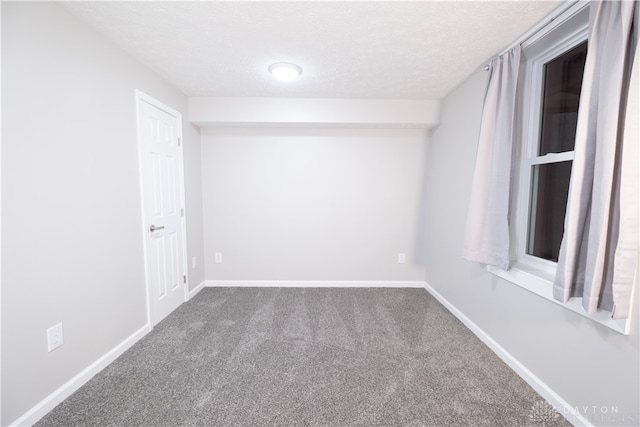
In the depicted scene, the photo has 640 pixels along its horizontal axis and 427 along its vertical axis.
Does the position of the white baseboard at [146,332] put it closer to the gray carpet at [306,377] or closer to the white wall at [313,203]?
the gray carpet at [306,377]

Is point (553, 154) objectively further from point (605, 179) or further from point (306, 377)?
point (306, 377)

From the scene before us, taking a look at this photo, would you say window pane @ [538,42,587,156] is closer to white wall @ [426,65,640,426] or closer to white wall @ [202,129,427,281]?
white wall @ [426,65,640,426]

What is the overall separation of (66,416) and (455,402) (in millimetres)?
2185

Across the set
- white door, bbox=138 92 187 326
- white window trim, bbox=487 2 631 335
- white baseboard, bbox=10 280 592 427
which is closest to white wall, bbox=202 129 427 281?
white door, bbox=138 92 187 326

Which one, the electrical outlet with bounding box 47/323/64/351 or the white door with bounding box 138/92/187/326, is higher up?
the white door with bounding box 138/92/187/326

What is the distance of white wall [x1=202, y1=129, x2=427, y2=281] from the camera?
3152mm

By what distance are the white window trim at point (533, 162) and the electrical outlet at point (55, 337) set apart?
2842 mm

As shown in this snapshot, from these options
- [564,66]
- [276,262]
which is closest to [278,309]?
[276,262]

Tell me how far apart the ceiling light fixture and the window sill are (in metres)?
2.26

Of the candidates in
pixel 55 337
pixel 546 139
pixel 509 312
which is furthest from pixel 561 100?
pixel 55 337

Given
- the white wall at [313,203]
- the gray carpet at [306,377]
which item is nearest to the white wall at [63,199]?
the gray carpet at [306,377]

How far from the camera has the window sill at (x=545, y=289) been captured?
116 cm

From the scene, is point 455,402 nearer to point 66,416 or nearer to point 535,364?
point 535,364

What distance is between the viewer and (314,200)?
3223 mm
